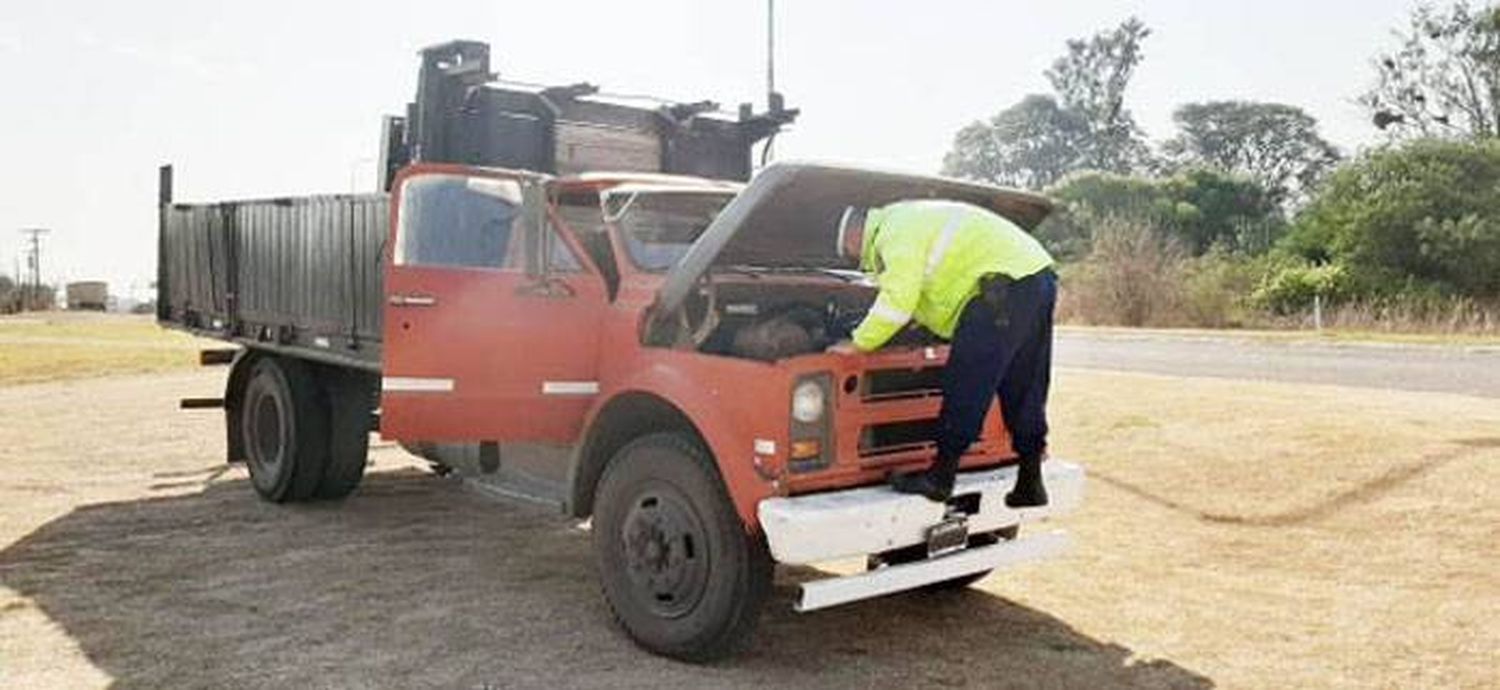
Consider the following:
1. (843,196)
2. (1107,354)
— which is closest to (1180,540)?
(843,196)

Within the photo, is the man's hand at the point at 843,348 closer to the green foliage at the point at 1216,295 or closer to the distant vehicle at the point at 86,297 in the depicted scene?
the green foliage at the point at 1216,295

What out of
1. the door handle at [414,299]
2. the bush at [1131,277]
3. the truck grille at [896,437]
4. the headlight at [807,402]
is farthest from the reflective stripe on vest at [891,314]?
the bush at [1131,277]

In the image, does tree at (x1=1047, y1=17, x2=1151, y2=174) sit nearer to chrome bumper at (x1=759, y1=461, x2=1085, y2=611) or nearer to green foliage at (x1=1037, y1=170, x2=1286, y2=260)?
green foliage at (x1=1037, y1=170, x2=1286, y2=260)

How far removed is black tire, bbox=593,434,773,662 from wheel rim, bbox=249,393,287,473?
3862 mm

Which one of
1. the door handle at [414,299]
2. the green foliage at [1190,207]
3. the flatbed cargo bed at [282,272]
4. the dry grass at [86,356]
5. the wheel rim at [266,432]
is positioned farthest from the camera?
the green foliage at [1190,207]

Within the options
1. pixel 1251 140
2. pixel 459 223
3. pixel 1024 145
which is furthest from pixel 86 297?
pixel 459 223

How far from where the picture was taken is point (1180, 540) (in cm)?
711

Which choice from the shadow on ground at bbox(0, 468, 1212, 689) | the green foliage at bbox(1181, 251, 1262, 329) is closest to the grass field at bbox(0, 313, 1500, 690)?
the shadow on ground at bbox(0, 468, 1212, 689)

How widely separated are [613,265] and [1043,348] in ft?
6.55

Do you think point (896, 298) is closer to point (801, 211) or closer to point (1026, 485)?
point (801, 211)

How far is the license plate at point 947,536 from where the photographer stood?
476 centimetres

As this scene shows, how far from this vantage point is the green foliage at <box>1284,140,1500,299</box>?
27031mm

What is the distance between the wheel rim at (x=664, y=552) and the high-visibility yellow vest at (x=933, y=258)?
101 cm

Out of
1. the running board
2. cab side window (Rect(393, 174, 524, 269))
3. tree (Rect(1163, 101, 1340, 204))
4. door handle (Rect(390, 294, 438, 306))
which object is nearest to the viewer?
the running board
